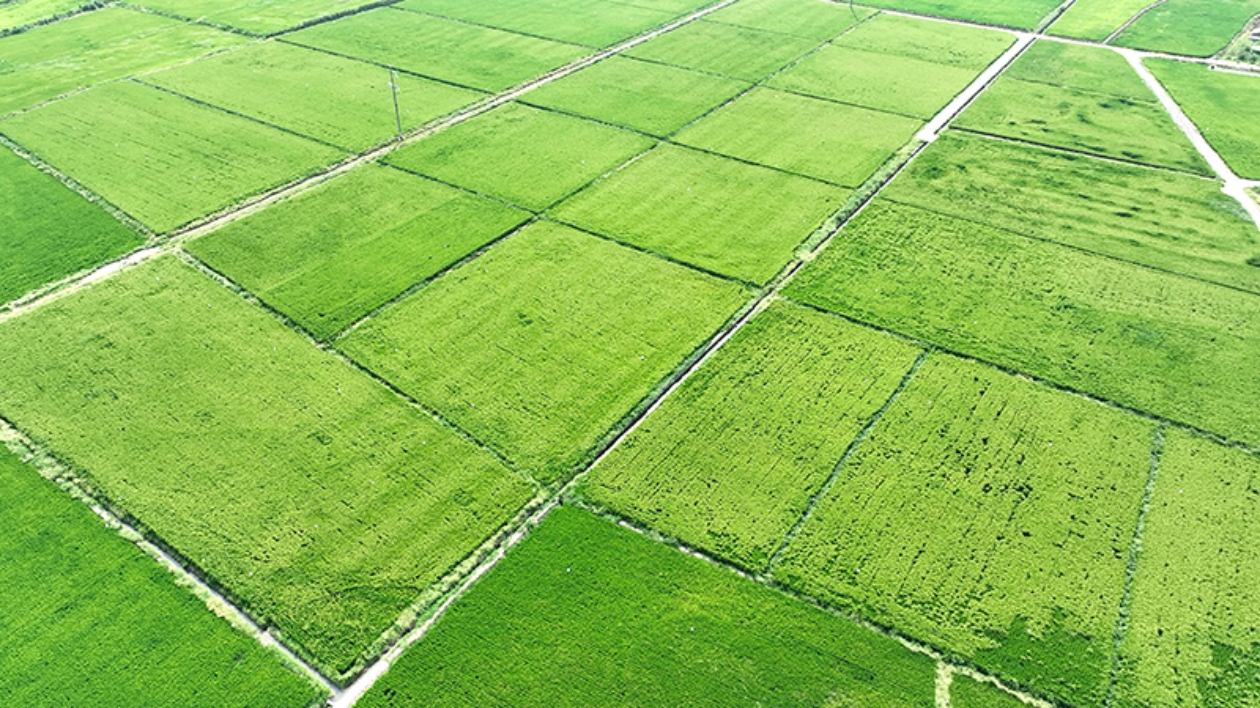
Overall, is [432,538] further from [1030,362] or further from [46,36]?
[46,36]

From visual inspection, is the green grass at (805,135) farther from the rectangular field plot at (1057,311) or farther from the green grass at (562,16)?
the green grass at (562,16)

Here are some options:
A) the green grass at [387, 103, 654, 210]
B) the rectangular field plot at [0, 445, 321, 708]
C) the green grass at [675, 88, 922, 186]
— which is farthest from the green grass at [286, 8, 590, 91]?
the rectangular field plot at [0, 445, 321, 708]

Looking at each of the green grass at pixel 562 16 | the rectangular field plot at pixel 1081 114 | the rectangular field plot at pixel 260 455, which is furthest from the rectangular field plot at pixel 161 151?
the rectangular field plot at pixel 1081 114

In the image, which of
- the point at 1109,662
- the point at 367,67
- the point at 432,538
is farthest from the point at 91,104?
the point at 1109,662

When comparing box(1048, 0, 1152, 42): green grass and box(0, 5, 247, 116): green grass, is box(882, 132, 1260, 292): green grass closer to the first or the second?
box(1048, 0, 1152, 42): green grass

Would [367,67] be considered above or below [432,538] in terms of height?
above

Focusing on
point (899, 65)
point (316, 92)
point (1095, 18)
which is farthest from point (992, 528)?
point (1095, 18)
